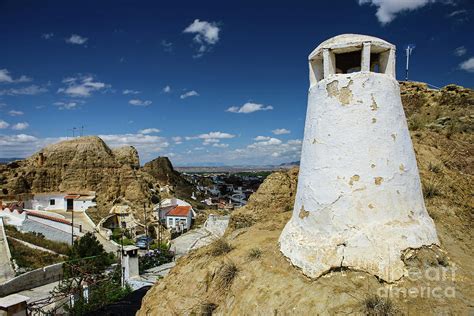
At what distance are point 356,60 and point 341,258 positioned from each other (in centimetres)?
341

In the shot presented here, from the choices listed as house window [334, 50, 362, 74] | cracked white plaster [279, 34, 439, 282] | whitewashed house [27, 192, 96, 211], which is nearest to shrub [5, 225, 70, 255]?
whitewashed house [27, 192, 96, 211]

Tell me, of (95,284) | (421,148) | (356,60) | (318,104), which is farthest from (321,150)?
(95,284)

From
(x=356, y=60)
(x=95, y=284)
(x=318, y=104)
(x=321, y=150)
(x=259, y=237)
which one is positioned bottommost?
(x=95, y=284)

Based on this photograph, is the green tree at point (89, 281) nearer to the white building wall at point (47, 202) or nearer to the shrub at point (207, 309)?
the shrub at point (207, 309)

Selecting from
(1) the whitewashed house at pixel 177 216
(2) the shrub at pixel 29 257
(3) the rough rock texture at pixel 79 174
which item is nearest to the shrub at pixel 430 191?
(2) the shrub at pixel 29 257

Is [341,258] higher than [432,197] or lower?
lower

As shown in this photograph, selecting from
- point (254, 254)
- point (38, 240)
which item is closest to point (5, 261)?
point (38, 240)

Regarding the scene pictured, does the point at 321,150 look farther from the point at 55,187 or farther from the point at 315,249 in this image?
the point at 55,187

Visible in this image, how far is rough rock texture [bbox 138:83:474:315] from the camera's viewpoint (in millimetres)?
4141

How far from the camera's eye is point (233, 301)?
5.16m

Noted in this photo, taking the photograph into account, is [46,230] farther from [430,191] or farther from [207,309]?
[430,191]

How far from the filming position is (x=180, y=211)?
37094 millimetres

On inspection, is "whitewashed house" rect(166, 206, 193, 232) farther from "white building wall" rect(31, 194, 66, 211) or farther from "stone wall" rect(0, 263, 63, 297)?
"stone wall" rect(0, 263, 63, 297)

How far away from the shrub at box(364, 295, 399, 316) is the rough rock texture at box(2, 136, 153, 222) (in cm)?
3987
